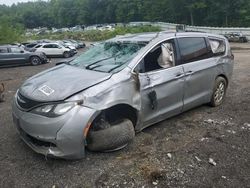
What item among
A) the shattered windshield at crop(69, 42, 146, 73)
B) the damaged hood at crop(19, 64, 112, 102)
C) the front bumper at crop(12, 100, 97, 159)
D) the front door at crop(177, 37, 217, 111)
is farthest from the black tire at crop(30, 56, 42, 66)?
the front bumper at crop(12, 100, 97, 159)

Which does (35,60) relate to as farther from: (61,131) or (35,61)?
(61,131)

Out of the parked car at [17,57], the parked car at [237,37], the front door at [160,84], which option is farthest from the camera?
the parked car at [237,37]

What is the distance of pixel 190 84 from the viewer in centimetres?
519

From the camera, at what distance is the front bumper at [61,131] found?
11.7ft

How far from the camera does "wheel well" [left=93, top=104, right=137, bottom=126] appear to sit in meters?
4.09

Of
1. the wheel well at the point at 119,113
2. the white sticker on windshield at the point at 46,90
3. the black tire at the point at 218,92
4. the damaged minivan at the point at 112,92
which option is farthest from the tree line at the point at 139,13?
the wheel well at the point at 119,113

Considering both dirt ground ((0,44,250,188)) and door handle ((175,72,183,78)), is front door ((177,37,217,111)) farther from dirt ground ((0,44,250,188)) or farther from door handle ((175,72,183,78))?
dirt ground ((0,44,250,188))

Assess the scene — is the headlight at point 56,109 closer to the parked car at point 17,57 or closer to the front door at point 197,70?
the front door at point 197,70

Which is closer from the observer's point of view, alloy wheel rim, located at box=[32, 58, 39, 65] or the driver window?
the driver window

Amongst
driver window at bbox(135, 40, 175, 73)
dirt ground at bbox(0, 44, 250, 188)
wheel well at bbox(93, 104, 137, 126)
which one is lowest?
dirt ground at bbox(0, 44, 250, 188)

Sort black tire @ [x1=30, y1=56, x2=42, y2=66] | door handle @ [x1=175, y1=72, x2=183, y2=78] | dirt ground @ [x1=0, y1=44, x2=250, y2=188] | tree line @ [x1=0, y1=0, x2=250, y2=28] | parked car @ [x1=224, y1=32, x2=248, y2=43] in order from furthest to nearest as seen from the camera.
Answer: tree line @ [x1=0, y1=0, x2=250, y2=28], parked car @ [x1=224, y1=32, x2=248, y2=43], black tire @ [x1=30, y1=56, x2=42, y2=66], door handle @ [x1=175, y1=72, x2=183, y2=78], dirt ground @ [x1=0, y1=44, x2=250, y2=188]

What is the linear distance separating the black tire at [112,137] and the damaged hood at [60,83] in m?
0.63

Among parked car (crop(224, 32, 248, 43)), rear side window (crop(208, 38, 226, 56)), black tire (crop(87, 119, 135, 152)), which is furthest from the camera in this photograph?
parked car (crop(224, 32, 248, 43))

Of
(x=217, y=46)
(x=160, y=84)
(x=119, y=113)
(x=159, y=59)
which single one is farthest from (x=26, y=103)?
(x=217, y=46)
